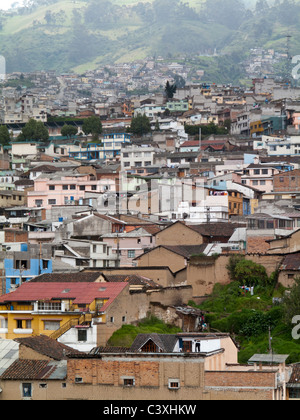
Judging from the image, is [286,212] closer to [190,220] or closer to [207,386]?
[190,220]

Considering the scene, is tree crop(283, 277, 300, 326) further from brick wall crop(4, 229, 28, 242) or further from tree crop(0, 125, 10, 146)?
tree crop(0, 125, 10, 146)

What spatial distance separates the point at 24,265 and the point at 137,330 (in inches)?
471

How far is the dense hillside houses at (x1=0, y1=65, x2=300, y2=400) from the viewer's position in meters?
31.6

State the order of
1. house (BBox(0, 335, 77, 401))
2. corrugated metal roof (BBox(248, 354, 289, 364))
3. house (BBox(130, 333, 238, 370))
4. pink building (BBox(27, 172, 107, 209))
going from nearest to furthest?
1. house (BBox(0, 335, 77, 401))
2. corrugated metal roof (BBox(248, 354, 289, 364))
3. house (BBox(130, 333, 238, 370))
4. pink building (BBox(27, 172, 107, 209))

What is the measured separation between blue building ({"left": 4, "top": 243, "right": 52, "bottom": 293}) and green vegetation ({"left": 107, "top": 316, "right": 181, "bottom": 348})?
9.10 meters

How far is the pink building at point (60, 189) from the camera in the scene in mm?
71375

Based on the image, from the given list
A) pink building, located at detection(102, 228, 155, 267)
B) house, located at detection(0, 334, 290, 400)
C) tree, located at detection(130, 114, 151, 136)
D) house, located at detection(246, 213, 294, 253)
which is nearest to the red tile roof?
house, located at detection(0, 334, 290, 400)

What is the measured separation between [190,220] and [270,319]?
20.5 meters

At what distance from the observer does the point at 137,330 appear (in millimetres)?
40344

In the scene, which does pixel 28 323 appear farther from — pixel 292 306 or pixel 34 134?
pixel 34 134

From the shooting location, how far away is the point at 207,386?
101 ft

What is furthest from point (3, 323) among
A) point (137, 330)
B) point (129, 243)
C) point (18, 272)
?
point (129, 243)

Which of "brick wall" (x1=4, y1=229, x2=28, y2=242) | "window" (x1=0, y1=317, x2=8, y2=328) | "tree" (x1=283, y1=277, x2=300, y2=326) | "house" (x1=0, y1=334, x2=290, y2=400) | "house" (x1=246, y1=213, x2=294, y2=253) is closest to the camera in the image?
"house" (x1=0, y1=334, x2=290, y2=400)
